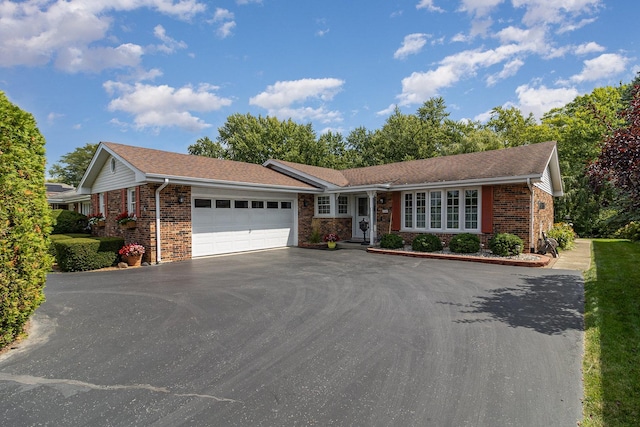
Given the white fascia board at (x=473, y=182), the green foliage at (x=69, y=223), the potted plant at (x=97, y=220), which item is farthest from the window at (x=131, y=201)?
the white fascia board at (x=473, y=182)

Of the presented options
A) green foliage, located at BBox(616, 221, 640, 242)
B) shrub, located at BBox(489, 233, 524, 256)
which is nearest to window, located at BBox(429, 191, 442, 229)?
shrub, located at BBox(489, 233, 524, 256)

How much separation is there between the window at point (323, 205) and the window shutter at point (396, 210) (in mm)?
3224

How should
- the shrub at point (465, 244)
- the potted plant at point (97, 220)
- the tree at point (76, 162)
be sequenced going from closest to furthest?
1. the shrub at point (465, 244)
2. the potted plant at point (97, 220)
3. the tree at point (76, 162)

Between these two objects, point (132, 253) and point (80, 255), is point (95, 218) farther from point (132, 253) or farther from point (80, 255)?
point (132, 253)

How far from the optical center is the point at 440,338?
4121 millimetres

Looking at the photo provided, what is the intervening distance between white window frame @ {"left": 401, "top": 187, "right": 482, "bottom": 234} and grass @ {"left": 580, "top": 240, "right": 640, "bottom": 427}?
4522 millimetres

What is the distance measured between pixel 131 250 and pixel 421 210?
10.5m

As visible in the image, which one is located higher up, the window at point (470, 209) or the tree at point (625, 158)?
the tree at point (625, 158)

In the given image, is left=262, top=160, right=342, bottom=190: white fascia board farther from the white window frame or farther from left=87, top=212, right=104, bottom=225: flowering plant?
left=87, top=212, right=104, bottom=225: flowering plant

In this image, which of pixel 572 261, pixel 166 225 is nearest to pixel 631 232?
pixel 572 261

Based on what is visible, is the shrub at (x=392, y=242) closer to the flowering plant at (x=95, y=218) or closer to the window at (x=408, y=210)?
the window at (x=408, y=210)

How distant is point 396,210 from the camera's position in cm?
1341

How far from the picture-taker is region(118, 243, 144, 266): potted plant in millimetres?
9961

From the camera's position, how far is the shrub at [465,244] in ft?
35.7
